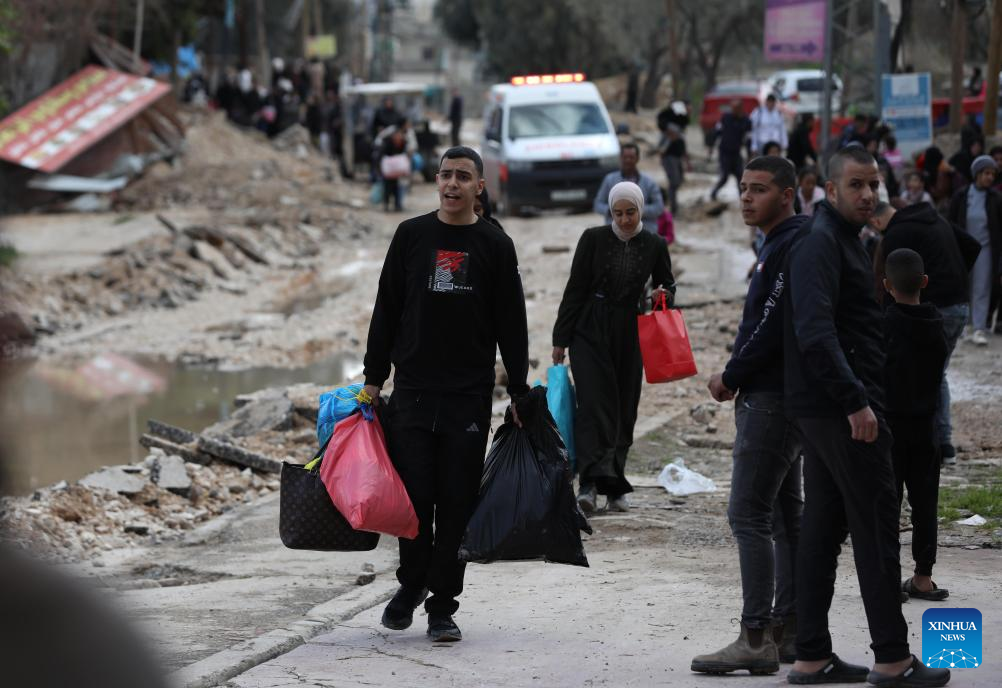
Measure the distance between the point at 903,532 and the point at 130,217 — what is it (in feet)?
69.0

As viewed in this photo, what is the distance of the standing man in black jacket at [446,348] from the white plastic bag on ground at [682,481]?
3.12 m

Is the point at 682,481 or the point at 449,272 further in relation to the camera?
the point at 682,481

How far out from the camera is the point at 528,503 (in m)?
5.27

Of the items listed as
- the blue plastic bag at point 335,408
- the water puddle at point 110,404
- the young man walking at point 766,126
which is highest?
the young man walking at point 766,126

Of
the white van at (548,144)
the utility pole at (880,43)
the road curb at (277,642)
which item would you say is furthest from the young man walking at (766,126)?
the road curb at (277,642)

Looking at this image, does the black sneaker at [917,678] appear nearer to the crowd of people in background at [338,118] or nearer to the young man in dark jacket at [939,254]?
the young man in dark jacket at [939,254]

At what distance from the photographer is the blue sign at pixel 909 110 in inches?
749

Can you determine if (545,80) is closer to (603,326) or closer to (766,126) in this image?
(766,126)

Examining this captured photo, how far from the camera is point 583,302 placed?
305 inches

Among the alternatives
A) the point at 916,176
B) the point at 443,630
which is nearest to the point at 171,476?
the point at 443,630

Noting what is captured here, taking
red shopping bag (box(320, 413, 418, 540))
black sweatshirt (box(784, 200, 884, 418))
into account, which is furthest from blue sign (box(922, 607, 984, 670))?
red shopping bag (box(320, 413, 418, 540))

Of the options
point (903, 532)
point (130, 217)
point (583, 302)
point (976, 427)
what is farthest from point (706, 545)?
point (130, 217)

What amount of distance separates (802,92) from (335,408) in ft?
111

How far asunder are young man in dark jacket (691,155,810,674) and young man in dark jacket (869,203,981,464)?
9.43ft
